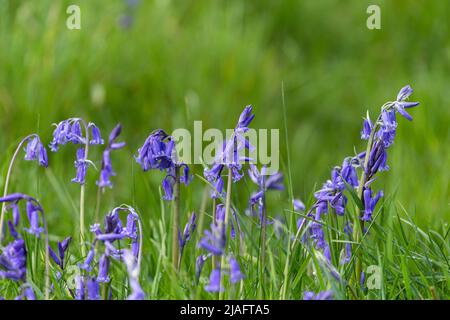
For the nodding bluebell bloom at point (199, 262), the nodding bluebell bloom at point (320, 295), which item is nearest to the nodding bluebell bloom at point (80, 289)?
the nodding bluebell bloom at point (199, 262)

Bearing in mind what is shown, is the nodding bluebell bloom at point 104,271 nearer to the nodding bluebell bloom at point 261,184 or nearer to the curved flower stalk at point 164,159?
the curved flower stalk at point 164,159

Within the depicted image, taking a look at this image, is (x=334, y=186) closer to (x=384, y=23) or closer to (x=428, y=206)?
(x=428, y=206)

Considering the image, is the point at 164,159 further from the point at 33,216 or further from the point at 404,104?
the point at 404,104

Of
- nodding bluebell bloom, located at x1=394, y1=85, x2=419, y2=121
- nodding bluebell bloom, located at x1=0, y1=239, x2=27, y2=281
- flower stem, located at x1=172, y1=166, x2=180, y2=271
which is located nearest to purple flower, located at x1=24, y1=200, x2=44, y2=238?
nodding bluebell bloom, located at x1=0, y1=239, x2=27, y2=281

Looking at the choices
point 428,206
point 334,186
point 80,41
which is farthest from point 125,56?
point 334,186

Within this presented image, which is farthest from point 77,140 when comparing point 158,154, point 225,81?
point 225,81

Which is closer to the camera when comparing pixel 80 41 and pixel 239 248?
pixel 239 248

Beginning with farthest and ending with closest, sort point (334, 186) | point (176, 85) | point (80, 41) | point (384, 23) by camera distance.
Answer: point (384, 23)
point (176, 85)
point (80, 41)
point (334, 186)
